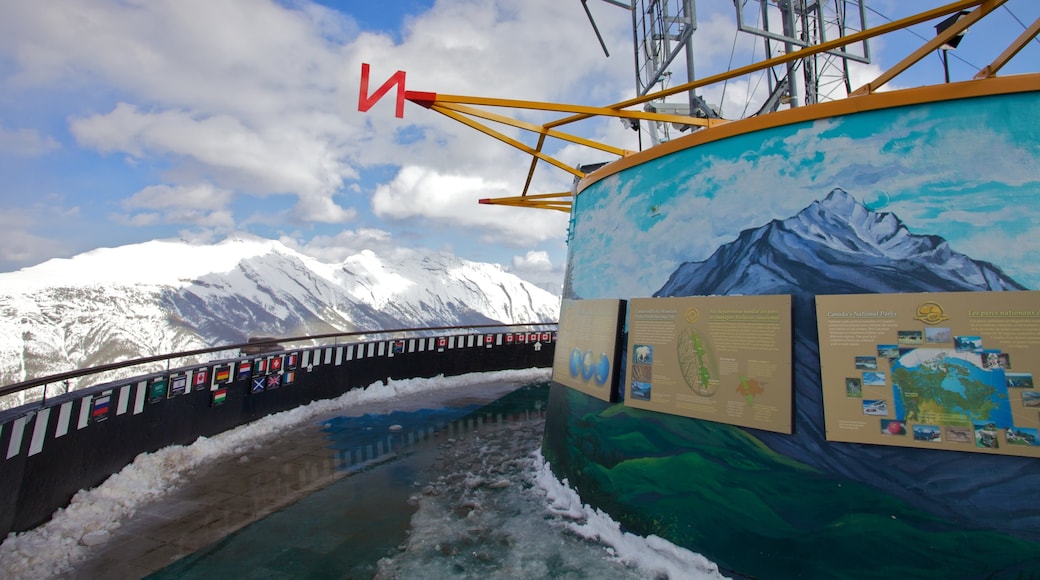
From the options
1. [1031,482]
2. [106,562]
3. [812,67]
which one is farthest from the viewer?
[812,67]

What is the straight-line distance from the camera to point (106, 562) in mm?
4836

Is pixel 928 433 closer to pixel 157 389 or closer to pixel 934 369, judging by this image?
pixel 934 369

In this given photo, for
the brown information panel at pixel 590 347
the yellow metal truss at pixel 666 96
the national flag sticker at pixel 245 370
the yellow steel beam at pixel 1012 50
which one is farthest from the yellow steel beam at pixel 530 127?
the national flag sticker at pixel 245 370

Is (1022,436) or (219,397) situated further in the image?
(219,397)

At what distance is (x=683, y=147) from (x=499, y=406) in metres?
8.66

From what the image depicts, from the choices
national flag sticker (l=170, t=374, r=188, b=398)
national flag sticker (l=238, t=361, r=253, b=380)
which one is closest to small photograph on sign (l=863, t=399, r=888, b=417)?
national flag sticker (l=170, t=374, r=188, b=398)

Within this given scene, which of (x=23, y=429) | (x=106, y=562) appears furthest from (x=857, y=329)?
(x=23, y=429)

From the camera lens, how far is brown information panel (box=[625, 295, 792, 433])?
444cm

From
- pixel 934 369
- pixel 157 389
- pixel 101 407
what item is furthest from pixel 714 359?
pixel 157 389

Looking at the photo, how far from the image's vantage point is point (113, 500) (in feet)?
20.3

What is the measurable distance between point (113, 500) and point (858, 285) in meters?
8.40

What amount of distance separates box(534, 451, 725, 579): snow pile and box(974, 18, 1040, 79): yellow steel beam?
531 cm

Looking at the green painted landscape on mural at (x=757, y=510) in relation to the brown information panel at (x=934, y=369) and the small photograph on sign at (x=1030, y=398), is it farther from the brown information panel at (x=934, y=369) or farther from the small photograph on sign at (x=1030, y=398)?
the small photograph on sign at (x=1030, y=398)

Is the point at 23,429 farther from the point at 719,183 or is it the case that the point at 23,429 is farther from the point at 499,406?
the point at 499,406
